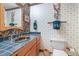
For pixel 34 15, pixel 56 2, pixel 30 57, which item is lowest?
pixel 30 57

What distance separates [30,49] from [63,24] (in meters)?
0.47

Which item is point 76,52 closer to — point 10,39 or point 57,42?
point 57,42

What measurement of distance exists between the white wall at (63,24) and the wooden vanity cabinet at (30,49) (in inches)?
2.8

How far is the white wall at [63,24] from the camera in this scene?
63.0 inches

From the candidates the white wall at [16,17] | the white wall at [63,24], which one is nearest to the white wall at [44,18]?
the white wall at [63,24]

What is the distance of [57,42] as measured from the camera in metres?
1.63

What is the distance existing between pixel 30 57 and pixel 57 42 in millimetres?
356

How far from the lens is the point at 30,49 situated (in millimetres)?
1582

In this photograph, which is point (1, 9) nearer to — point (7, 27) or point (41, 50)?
point (7, 27)

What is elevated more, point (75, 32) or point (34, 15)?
point (34, 15)

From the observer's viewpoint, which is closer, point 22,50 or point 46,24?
point 22,50

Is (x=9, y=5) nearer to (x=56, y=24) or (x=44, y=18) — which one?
(x=44, y=18)

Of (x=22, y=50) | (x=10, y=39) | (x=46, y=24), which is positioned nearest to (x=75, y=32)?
(x=46, y=24)

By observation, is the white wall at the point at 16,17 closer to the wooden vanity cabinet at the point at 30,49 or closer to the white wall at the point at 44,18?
the white wall at the point at 44,18
